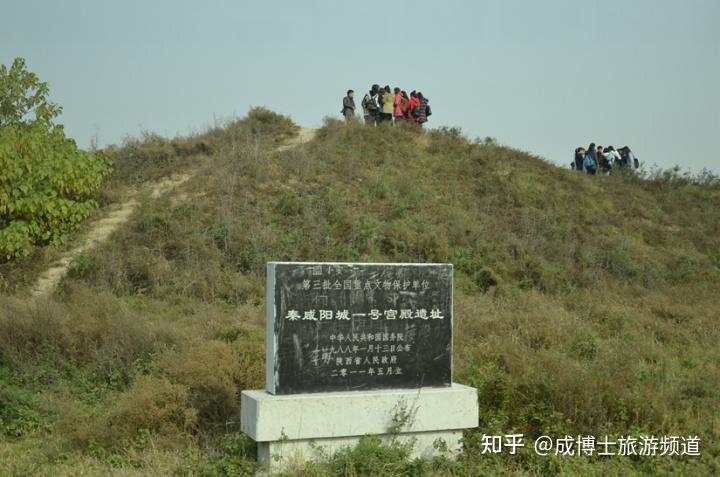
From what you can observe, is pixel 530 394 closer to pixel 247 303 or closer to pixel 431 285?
pixel 431 285

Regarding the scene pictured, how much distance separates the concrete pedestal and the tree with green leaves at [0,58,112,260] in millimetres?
5507

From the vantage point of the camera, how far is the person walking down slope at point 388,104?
2353 cm

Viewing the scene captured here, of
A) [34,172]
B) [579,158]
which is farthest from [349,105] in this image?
[34,172]

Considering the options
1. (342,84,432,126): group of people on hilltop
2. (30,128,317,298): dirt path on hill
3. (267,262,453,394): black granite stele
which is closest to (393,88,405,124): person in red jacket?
(342,84,432,126): group of people on hilltop

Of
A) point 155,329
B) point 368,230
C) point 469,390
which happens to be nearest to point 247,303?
point 155,329

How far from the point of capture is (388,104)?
2356 centimetres

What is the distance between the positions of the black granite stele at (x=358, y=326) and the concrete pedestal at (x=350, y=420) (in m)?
0.15

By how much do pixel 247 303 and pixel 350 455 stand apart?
6836 mm

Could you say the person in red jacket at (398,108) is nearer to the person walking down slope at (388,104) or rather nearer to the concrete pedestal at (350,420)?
the person walking down slope at (388,104)

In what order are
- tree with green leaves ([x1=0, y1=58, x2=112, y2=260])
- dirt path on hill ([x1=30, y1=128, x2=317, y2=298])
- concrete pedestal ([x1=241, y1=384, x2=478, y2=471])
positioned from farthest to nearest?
dirt path on hill ([x1=30, y1=128, x2=317, y2=298]) < tree with green leaves ([x1=0, y1=58, x2=112, y2=260]) < concrete pedestal ([x1=241, y1=384, x2=478, y2=471])

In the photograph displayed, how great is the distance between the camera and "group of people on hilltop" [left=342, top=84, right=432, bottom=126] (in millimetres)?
23578

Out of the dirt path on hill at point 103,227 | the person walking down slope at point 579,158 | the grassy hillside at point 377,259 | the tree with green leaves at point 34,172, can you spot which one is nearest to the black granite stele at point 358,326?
the grassy hillside at point 377,259

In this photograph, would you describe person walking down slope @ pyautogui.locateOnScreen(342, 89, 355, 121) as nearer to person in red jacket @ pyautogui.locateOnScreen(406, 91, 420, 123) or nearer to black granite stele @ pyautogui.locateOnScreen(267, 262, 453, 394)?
person in red jacket @ pyautogui.locateOnScreen(406, 91, 420, 123)

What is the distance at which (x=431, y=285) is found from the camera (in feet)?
24.6
